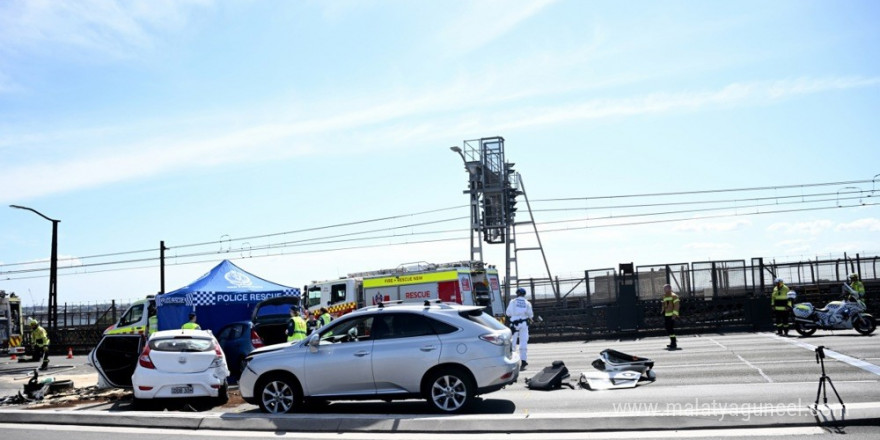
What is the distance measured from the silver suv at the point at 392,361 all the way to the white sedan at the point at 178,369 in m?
1.56

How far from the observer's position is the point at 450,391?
10641 mm

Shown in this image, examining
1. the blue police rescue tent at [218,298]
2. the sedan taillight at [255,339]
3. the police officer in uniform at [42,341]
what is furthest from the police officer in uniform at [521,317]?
the police officer in uniform at [42,341]

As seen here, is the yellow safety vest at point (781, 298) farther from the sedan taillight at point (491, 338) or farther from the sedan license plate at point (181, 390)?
the sedan license plate at point (181, 390)

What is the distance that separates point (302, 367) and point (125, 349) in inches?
209

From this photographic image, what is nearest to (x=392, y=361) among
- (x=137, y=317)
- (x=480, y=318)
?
(x=480, y=318)

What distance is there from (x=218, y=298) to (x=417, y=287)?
839 cm

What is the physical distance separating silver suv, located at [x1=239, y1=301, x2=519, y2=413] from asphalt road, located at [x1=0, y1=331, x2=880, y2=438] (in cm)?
35

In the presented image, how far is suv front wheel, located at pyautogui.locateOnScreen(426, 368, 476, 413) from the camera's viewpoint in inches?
418

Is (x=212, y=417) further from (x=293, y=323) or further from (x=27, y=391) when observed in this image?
(x=27, y=391)

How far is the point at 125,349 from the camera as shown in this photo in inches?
573

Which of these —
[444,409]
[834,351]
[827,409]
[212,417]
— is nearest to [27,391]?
[212,417]

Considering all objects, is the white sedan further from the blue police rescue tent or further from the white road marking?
the blue police rescue tent

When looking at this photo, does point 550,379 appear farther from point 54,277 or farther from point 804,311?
point 54,277

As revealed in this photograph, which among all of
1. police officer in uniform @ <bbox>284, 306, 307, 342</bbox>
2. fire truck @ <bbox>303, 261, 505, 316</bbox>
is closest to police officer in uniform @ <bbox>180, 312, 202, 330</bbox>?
police officer in uniform @ <bbox>284, 306, 307, 342</bbox>
